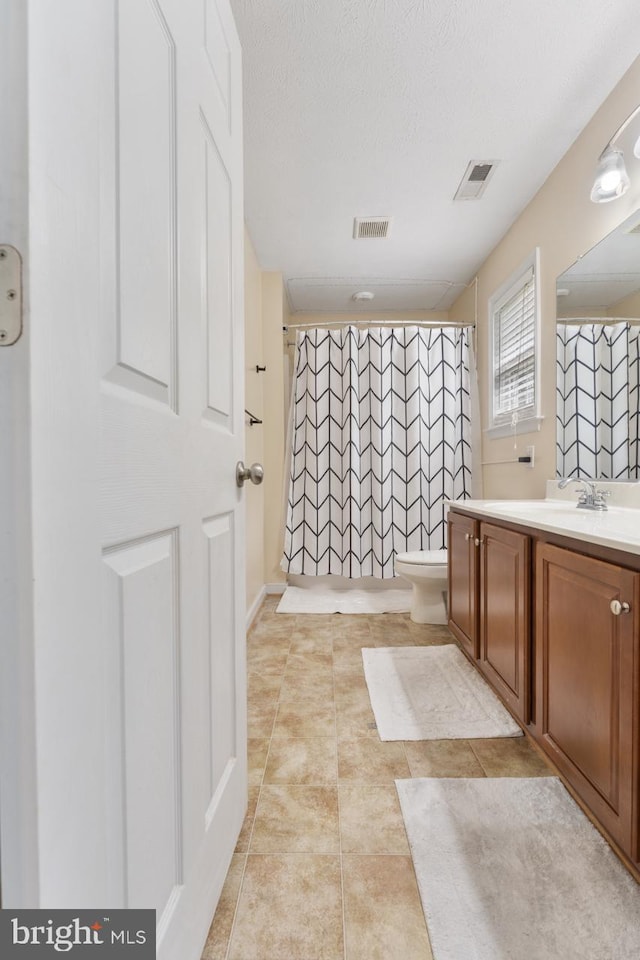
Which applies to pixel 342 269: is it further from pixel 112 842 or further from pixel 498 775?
pixel 112 842

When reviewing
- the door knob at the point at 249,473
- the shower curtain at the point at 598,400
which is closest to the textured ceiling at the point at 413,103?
the shower curtain at the point at 598,400

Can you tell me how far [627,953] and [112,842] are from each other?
100cm

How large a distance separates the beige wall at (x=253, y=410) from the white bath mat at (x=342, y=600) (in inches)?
10.0

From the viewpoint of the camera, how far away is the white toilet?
8.18 feet

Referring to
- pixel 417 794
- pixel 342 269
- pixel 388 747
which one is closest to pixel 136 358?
pixel 417 794

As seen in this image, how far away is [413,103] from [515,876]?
8.11 ft

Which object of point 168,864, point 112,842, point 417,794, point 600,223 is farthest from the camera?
point 600,223

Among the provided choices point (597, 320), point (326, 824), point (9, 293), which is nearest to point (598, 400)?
point (597, 320)

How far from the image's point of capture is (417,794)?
1.21m

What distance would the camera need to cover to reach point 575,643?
1072mm

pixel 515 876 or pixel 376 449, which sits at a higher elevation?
pixel 376 449

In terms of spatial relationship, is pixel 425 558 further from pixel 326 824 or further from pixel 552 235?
pixel 552 235

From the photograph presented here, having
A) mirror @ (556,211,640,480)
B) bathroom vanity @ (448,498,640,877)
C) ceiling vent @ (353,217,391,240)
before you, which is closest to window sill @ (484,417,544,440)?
mirror @ (556,211,640,480)

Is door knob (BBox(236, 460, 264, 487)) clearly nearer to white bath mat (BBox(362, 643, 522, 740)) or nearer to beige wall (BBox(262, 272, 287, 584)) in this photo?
white bath mat (BBox(362, 643, 522, 740))
